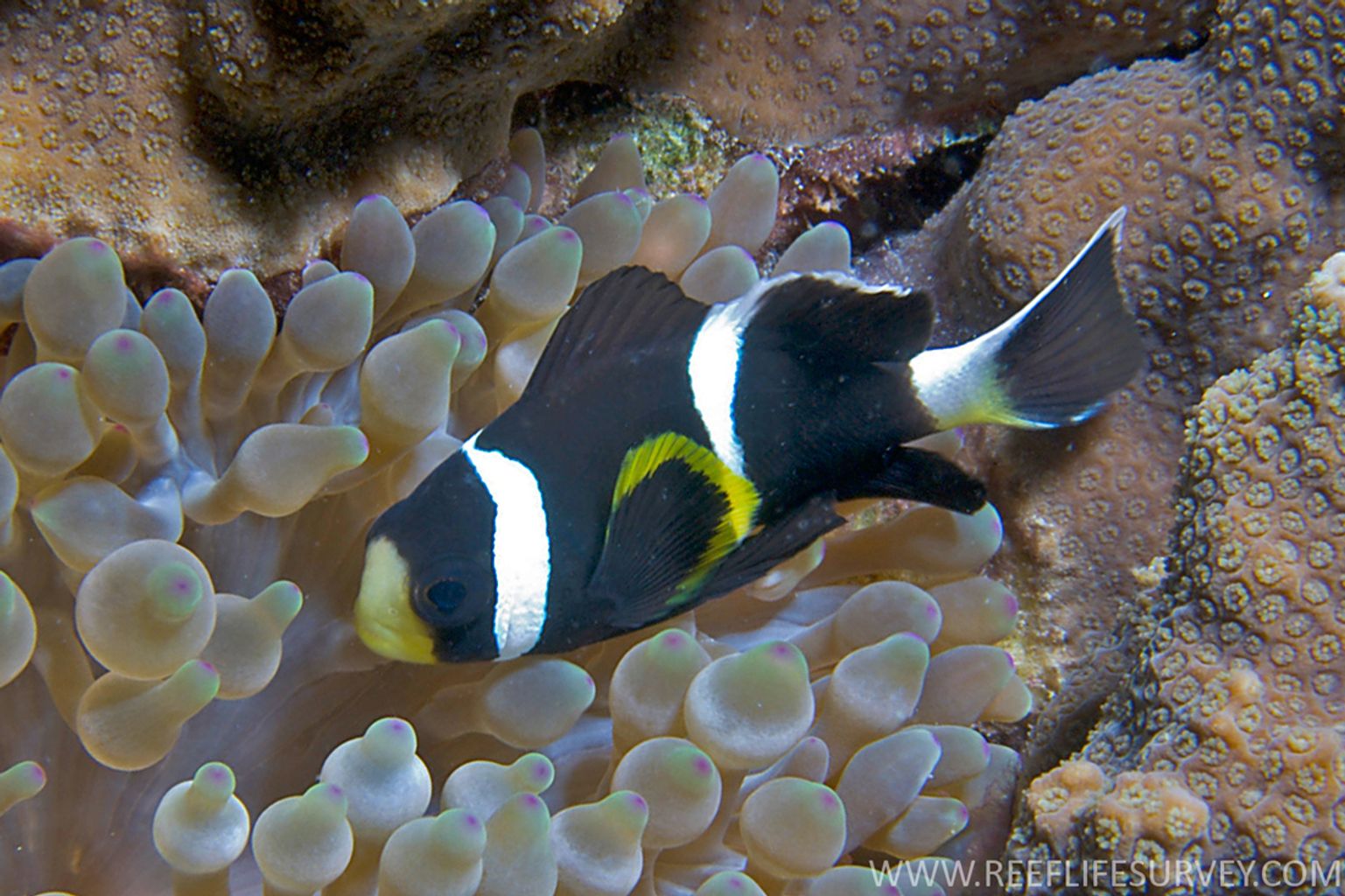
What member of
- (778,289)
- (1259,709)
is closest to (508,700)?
(778,289)

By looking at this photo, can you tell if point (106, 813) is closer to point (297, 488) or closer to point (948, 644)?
point (297, 488)

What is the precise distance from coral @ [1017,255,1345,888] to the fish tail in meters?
0.16

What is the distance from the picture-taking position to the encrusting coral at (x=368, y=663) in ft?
3.70

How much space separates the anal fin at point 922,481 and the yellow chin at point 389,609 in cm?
65

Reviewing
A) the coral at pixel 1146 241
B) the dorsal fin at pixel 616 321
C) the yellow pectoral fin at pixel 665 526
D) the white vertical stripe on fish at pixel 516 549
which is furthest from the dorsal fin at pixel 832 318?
the coral at pixel 1146 241

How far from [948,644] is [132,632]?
123 cm

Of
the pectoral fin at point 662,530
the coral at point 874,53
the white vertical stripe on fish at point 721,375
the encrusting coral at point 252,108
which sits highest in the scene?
the encrusting coral at point 252,108

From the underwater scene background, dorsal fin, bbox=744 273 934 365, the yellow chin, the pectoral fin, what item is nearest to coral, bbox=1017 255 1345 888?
the underwater scene background

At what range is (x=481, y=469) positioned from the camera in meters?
1.38

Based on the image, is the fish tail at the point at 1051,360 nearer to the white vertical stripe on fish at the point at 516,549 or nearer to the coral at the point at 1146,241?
the coral at the point at 1146,241

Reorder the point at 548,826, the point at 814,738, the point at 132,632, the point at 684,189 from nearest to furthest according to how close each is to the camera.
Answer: the point at 132,632 < the point at 548,826 < the point at 814,738 < the point at 684,189

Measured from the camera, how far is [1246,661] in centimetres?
137

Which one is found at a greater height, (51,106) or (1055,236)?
(51,106)

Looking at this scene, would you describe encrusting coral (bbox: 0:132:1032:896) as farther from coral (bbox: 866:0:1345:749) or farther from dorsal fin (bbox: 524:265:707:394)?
coral (bbox: 866:0:1345:749)
